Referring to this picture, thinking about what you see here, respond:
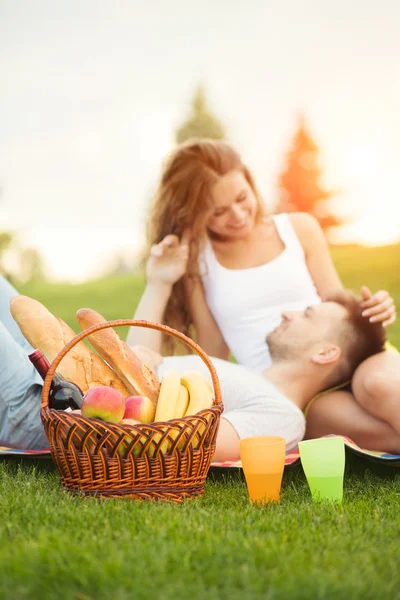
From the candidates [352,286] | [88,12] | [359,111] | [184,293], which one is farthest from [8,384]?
[359,111]

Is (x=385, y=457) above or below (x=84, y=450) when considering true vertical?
below

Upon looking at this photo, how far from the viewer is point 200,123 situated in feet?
63.4

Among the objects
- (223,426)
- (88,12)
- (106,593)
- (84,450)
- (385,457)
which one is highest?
(88,12)

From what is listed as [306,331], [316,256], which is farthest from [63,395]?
[316,256]

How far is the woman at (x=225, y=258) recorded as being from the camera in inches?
150

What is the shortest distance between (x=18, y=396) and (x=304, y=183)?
77.0 feet

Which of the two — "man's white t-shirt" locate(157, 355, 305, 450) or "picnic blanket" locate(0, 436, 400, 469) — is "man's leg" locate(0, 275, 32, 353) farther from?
"man's white t-shirt" locate(157, 355, 305, 450)

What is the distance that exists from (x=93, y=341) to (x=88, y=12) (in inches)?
498

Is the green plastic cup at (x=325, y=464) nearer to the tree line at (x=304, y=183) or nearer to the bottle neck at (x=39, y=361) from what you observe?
the bottle neck at (x=39, y=361)

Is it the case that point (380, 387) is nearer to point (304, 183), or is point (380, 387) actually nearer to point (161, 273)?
point (161, 273)

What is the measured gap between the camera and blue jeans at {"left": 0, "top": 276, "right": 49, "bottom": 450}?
2.70 metres

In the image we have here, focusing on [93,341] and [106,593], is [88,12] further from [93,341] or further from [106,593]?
[106,593]

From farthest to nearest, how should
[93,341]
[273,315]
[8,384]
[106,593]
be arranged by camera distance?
1. [273,315]
2. [8,384]
3. [93,341]
4. [106,593]

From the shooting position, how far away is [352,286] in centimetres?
1542
